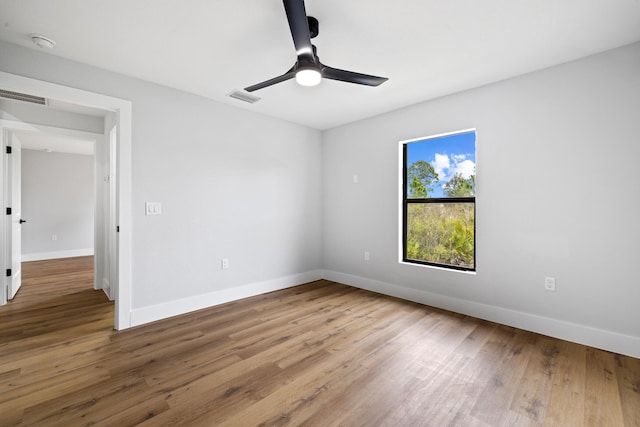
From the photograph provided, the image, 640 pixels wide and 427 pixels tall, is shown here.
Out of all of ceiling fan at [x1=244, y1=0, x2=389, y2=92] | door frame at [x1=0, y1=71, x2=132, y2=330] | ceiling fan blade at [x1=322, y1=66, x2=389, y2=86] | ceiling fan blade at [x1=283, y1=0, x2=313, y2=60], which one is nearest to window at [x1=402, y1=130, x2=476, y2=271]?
ceiling fan blade at [x1=322, y1=66, x2=389, y2=86]

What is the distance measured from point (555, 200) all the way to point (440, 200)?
1.11 m

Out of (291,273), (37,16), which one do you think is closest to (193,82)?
(37,16)

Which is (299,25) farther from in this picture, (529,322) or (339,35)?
(529,322)

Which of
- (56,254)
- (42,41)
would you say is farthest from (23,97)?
(56,254)

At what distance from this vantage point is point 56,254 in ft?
21.4

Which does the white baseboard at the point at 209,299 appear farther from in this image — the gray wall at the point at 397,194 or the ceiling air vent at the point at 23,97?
the ceiling air vent at the point at 23,97

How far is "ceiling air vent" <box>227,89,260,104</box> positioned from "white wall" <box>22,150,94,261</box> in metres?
5.98

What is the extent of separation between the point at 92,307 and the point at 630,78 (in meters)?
5.77

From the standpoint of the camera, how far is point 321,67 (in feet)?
6.49

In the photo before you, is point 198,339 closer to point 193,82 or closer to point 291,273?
point 291,273

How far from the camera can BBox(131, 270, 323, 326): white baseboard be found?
2.93m

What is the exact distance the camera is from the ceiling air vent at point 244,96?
10.6 feet

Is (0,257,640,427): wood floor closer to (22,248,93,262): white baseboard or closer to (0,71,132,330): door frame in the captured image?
(0,71,132,330): door frame

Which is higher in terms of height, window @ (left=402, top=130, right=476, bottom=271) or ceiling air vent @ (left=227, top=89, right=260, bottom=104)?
ceiling air vent @ (left=227, top=89, right=260, bottom=104)
